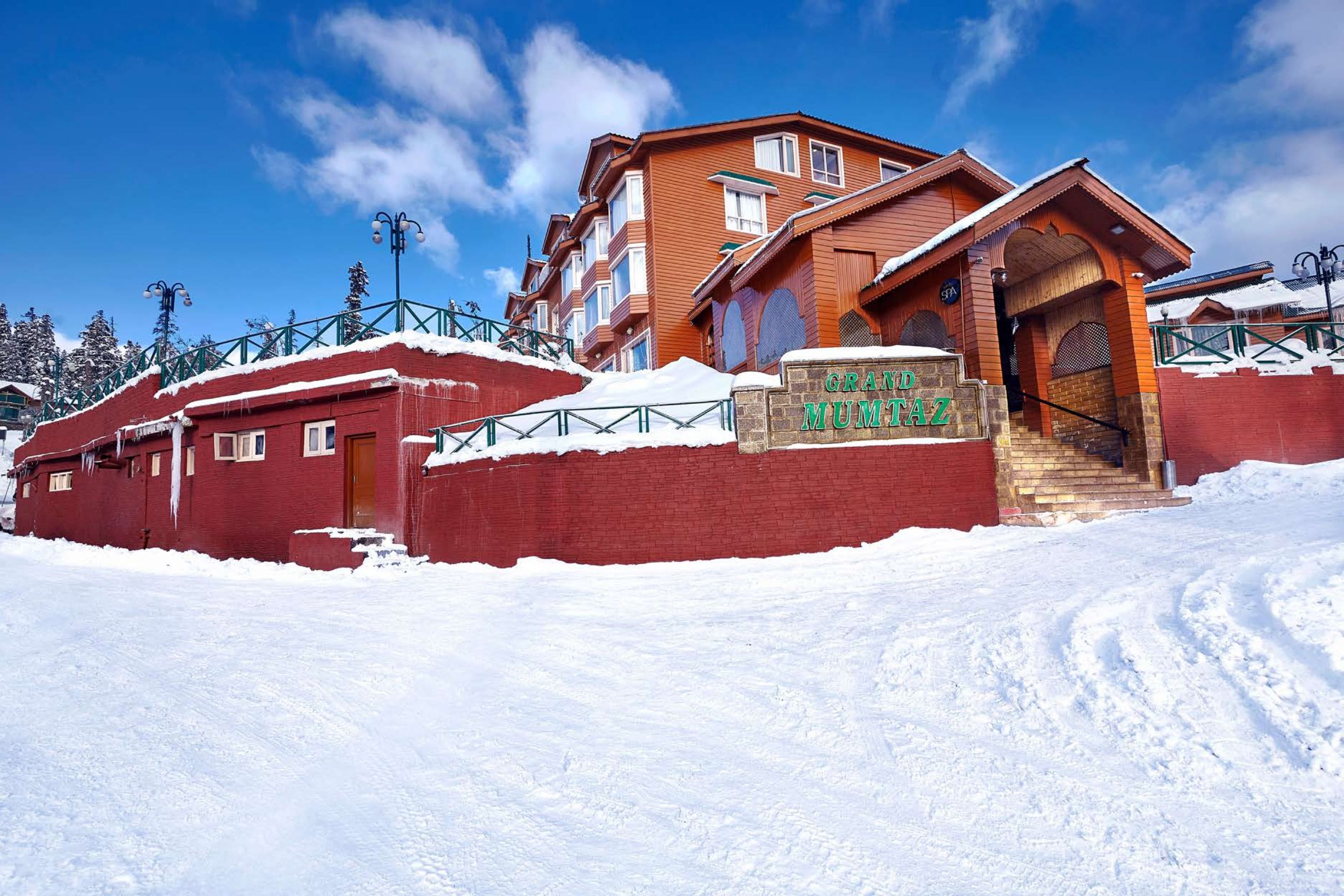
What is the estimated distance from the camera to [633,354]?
26.2 m

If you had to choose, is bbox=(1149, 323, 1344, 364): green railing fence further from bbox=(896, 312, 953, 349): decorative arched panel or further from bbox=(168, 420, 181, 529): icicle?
bbox=(168, 420, 181, 529): icicle

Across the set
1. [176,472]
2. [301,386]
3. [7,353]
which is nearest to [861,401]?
[301,386]

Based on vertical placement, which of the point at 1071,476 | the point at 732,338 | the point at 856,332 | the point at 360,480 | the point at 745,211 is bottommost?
the point at 1071,476

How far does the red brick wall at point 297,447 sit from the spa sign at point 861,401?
779 cm

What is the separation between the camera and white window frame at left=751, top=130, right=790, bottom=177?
2577 cm

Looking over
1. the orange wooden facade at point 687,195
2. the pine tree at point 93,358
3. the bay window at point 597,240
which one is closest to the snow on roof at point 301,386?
the orange wooden facade at point 687,195

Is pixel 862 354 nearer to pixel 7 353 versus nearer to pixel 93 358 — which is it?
pixel 93 358

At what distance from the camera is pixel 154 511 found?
63.9 feet

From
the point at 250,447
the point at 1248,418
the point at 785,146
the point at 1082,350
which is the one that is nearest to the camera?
the point at 1248,418

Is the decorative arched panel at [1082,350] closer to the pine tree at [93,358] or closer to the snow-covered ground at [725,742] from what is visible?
the snow-covered ground at [725,742]

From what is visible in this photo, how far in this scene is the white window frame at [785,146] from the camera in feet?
84.5

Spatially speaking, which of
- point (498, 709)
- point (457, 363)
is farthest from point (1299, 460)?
point (457, 363)

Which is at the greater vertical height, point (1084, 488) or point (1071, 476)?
point (1071, 476)

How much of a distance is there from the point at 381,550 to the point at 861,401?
388 inches
